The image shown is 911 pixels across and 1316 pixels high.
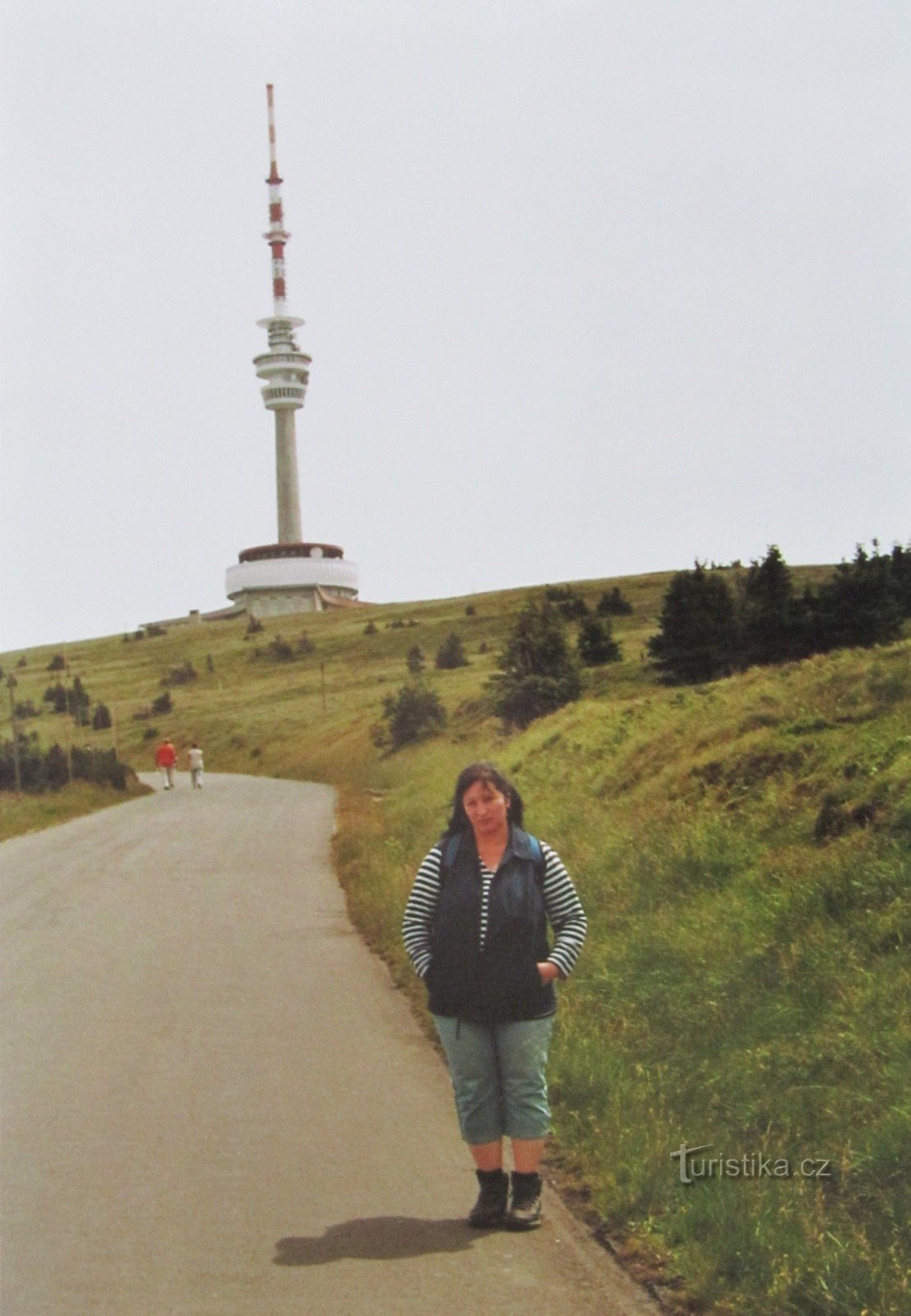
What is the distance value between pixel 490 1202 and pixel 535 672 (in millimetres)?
38692

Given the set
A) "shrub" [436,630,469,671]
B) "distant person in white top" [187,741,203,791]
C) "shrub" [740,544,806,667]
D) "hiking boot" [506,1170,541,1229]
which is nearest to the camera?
"hiking boot" [506,1170,541,1229]

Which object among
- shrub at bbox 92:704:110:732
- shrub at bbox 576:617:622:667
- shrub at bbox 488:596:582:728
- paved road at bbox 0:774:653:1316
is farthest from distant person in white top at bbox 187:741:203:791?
shrub at bbox 92:704:110:732

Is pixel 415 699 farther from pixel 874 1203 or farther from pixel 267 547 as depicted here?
pixel 267 547

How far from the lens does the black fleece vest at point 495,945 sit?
612cm

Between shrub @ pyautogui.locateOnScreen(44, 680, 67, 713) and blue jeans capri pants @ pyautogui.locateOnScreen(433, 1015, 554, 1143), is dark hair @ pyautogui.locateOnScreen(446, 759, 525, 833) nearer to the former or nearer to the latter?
blue jeans capri pants @ pyautogui.locateOnScreen(433, 1015, 554, 1143)

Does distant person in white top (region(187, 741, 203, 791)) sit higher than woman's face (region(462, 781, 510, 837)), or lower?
lower

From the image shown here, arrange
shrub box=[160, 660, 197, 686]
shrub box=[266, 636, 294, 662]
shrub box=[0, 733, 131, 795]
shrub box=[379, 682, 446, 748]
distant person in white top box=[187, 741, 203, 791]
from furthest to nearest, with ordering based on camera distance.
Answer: shrub box=[266, 636, 294, 662] < shrub box=[160, 660, 197, 686] < shrub box=[379, 682, 446, 748] < distant person in white top box=[187, 741, 203, 791] < shrub box=[0, 733, 131, 795]

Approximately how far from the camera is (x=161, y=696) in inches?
4058

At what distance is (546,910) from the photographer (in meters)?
6.36

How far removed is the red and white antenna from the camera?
167500 mm

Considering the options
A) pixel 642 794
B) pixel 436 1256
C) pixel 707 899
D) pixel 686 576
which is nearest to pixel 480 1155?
pixel 436 1256

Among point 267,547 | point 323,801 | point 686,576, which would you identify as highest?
point 267,547

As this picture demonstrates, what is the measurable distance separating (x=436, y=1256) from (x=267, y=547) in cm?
16430

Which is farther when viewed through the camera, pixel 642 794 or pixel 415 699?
pixel 415 699
